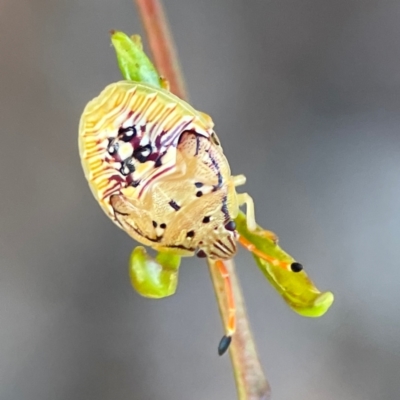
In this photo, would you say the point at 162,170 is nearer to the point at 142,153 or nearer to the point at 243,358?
the point at 142,153

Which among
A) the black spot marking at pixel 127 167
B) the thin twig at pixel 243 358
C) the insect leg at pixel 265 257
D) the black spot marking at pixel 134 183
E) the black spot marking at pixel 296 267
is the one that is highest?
the black spot marking at pixel 127 167

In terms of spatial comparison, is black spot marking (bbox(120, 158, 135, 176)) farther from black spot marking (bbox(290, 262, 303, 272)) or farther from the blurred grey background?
Answer: the blurred grey background

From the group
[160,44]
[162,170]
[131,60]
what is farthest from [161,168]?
[160,44]

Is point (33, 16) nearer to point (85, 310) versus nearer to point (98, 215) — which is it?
point (98, 215)

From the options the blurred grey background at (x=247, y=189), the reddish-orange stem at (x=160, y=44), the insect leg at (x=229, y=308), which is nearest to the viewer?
the insect leg at (x=229, y=308)

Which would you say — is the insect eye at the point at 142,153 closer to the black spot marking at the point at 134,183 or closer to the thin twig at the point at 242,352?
the black spot marking at the point at 134,183

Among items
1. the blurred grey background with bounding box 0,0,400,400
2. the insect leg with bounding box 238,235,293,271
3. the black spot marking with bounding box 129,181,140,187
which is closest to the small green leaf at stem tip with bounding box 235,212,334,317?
the insect leg with bounding box 238,235,293,271

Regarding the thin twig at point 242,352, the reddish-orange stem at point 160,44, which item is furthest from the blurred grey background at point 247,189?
the thin twig at point 242,352

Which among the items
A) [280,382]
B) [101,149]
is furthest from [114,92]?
[280,382]
